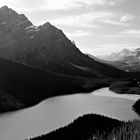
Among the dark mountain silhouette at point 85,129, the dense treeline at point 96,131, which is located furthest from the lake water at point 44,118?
the dense treeline at point 96,131

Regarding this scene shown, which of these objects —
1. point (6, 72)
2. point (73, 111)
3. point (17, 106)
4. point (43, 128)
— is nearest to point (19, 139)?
point (43, 128)

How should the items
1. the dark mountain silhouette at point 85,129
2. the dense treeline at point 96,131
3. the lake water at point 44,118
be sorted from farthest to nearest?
the lake water at point 44,118, the dark mountain silhouette at point 85,129, the dense treeline at point 96,131

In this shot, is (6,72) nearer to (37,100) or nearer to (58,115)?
(37,100)

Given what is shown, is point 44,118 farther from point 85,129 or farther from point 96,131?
point 96,131

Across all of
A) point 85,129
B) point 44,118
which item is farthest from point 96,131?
point 44,118

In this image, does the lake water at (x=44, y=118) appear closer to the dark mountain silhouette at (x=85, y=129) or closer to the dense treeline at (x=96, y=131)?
the dark mountain silhouette at (x=85, y=129)

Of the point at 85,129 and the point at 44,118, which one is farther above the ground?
the point at 85,129

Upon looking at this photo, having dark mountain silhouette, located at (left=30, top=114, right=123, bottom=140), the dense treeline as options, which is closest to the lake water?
dark mountain silhouette, located at (left=30, top=114, right=123, bottom=140)

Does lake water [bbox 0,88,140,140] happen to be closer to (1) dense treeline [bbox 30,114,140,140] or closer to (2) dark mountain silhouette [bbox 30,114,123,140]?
(2) dark mountain silhouette [bbox 30,114,123,140]
